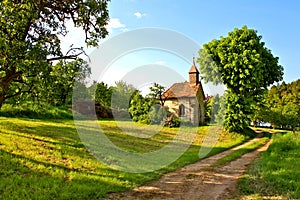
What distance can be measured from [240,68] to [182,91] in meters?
12.3

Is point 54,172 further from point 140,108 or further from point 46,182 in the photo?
point 140,108

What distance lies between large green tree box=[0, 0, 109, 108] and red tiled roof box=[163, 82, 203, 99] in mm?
26361

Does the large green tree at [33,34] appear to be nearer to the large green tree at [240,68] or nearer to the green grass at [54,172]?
the green grass at [54,172]

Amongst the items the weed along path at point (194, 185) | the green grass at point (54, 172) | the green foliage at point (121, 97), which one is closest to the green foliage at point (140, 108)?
the green foliage at point (121, 97)

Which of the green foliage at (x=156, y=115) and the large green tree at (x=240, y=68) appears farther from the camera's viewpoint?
the green foliage at (x=156, y=115)

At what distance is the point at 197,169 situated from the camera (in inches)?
452

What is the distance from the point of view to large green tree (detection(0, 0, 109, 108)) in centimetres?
893

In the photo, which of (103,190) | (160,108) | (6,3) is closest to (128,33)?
(6,3)

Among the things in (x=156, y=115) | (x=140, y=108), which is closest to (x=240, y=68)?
(x=156, y=115)

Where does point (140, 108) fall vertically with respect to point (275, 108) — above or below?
below

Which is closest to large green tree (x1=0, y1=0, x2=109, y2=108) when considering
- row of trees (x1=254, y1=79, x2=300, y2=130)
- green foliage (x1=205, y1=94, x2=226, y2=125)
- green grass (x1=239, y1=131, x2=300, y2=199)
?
green grass (x1=239, y1=131, x2=300, y2=199)

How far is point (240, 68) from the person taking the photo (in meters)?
28.0

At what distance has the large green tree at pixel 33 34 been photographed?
29.3 feet

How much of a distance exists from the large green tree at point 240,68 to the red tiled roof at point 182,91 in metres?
6.13
